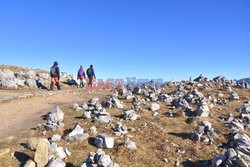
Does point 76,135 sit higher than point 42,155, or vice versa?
point 76,135

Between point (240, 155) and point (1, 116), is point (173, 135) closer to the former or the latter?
point (240, 155)

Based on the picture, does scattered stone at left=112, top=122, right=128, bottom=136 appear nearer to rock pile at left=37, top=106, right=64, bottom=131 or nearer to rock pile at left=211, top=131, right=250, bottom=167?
rock pile at left=37, top=106, right=64, bottom=131

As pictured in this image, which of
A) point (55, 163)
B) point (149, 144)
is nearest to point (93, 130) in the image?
point (149, 144)

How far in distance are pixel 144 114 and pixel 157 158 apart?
292 inches

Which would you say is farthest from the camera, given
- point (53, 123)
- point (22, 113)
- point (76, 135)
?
point (22, 113)

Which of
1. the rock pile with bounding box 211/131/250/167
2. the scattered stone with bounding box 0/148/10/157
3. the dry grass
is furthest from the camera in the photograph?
the dry grass

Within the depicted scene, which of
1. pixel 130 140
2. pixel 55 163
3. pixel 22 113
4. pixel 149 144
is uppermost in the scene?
pixel 22 113

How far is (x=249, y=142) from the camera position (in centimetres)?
1213

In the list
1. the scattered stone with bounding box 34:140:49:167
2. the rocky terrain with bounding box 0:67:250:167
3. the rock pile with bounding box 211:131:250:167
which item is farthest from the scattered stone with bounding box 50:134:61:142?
the rock pile with bounding box 211:131:250:167

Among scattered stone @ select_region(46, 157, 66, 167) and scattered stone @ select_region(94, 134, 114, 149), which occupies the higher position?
scattered stone @ select_region(94, 134, 114, 149)

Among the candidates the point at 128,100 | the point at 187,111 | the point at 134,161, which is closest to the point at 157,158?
the point at 134,161

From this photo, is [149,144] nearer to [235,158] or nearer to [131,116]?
[131,116]

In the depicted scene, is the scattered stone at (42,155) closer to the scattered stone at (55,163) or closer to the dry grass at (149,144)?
the scattered stone at (55,163)

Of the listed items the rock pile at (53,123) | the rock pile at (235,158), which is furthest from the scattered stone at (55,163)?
the rock pile at (235,158)
